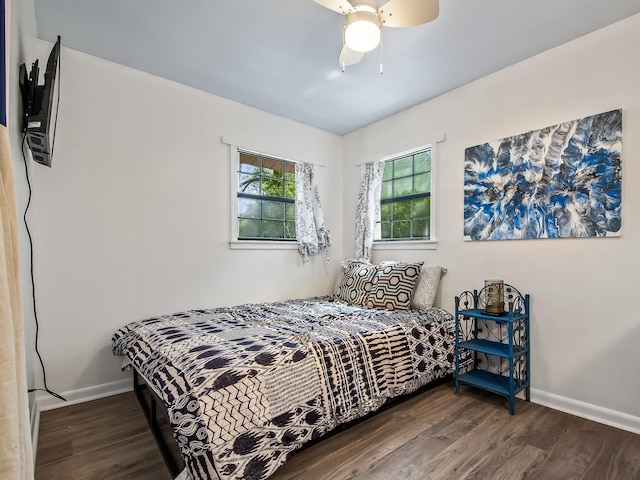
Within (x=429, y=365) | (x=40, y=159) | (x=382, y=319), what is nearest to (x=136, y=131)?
(x=40, y=159)

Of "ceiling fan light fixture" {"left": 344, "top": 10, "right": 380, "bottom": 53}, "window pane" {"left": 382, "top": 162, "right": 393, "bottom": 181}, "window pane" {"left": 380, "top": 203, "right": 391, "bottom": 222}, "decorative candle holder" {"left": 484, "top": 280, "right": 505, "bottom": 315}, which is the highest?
"ceiling fan light fixture" {"left": 344, "top": 10, "right": 380, "bottom": 53}

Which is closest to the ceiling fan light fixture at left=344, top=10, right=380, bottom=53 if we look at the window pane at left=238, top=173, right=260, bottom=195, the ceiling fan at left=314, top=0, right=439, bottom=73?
the ceiling fan at left=314, top=0, right=439, bottom=73

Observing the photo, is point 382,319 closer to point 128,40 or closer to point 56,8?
point 128,40

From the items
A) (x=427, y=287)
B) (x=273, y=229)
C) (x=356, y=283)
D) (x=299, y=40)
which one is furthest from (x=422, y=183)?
(x=299, y=40)

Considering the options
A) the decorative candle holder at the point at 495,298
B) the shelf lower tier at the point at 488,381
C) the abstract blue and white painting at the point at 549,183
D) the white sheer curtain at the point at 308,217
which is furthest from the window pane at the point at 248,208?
the shelf lower tier at the point at 488,381

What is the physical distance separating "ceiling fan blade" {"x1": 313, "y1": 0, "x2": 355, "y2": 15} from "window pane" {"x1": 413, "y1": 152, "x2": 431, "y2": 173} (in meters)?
1.78

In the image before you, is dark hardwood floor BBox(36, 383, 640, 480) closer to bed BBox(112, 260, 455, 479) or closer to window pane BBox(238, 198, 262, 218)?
bed BBox(112, 260, 455, 479)

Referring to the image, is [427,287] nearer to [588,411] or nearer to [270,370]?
[588,411]

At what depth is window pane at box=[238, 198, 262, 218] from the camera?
3.29 meters

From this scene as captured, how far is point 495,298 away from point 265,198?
2337 mm

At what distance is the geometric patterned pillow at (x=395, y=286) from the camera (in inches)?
110

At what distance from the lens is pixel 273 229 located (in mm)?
3516

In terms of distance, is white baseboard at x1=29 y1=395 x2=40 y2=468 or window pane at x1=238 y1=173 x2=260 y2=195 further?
window pane at x1=238 y1=173 x2=260 y2=195

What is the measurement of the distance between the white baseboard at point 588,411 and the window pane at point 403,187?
2.04 metres
